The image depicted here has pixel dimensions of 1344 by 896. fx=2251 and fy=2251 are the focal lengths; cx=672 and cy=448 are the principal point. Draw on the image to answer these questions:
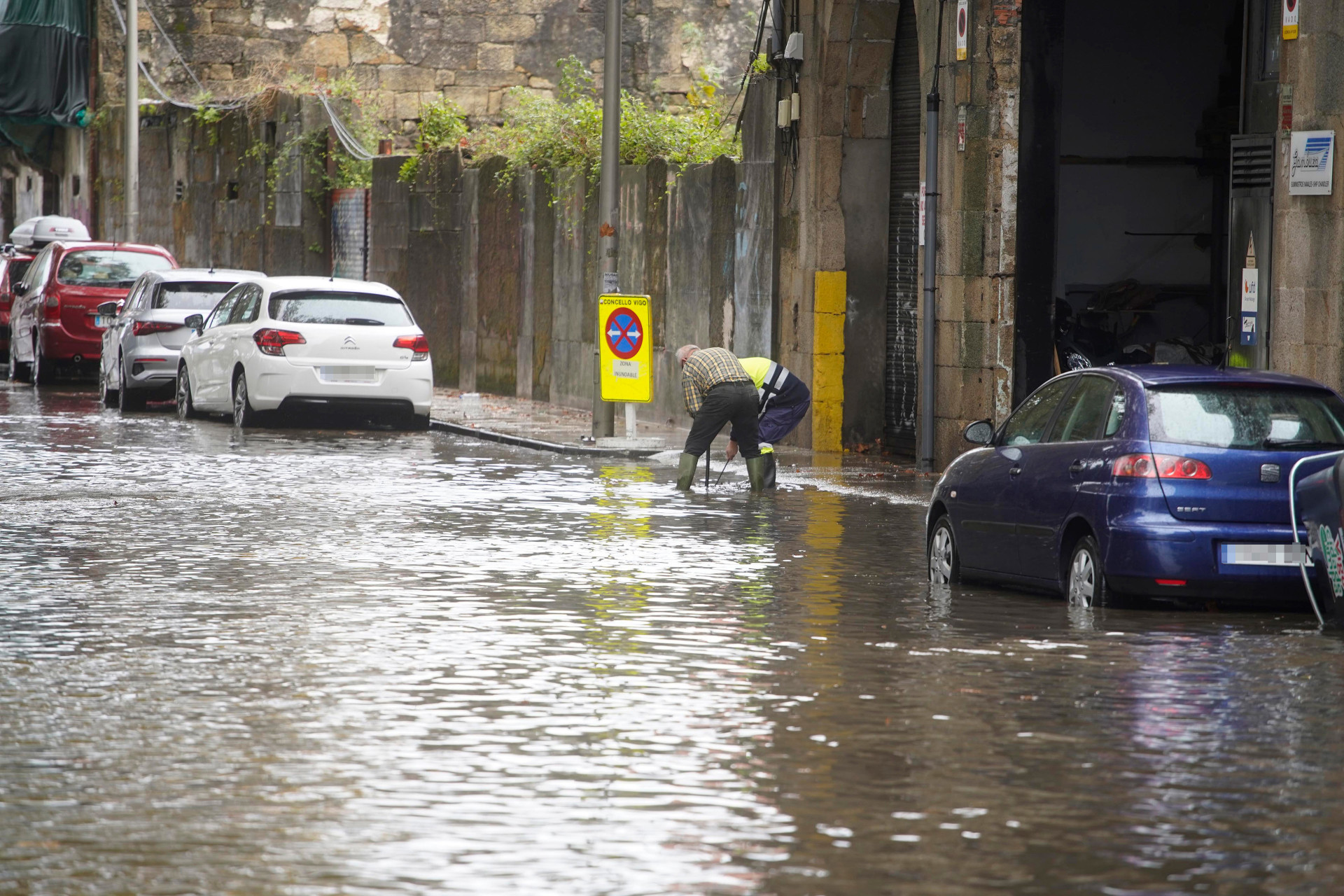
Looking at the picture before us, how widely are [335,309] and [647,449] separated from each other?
13.8 ft

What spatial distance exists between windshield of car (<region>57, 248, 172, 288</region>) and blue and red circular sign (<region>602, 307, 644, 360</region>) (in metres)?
11.2

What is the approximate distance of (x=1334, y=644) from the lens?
1016 cm

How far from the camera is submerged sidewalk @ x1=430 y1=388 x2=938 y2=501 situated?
19516 millimetres

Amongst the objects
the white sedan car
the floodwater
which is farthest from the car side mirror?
the white sedan car

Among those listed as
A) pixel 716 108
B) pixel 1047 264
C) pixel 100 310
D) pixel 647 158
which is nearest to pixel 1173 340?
pixel 1047 264

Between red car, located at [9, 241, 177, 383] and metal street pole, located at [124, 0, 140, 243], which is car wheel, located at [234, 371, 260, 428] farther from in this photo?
metal street pole, located at [124, 0, 140, 243]

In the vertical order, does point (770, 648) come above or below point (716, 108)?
below

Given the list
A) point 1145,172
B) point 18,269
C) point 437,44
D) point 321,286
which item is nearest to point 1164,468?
point 1145,172

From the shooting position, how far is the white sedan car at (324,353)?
23625 mm

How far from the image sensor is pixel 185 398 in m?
26.1

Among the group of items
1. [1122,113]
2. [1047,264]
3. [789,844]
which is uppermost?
[1122,113]

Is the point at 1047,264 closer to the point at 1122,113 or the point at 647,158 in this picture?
the point at 1122,113

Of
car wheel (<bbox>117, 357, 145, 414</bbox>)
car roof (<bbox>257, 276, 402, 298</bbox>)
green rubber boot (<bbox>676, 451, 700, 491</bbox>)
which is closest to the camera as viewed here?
green rubber boot (<bbox>676, 451, 700, 491</bbox>)

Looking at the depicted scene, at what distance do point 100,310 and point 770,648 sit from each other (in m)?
23.4
